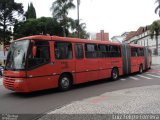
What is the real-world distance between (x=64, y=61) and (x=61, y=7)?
982 inches

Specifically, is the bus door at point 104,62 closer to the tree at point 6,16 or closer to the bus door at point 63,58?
the bus door at point 63,58

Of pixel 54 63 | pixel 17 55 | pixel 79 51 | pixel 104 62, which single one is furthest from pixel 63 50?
pixel 104 62

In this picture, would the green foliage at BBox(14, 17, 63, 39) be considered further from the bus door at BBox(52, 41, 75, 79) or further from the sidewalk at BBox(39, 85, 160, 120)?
the sidewalk at BBox(39, 85, 160, 120)

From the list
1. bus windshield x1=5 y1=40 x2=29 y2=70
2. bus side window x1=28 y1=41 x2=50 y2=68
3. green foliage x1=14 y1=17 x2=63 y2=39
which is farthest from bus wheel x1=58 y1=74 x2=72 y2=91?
green foliage x1=14 y1=17 x2=63 y2=39

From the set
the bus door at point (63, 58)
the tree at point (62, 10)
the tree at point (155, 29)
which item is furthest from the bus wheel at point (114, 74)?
the tree at point (155, 29)

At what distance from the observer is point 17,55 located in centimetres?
1129

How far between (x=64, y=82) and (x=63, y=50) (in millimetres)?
1630

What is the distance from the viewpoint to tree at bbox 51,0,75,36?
35.7 metres

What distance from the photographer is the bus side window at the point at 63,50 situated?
1234 centimetres

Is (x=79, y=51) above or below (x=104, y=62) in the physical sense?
above

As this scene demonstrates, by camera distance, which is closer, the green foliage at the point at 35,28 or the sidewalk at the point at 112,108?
the sidewalk at the point at 112,108

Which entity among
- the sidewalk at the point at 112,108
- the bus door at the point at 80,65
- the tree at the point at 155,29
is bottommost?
the sidewalk at the point at 112,108

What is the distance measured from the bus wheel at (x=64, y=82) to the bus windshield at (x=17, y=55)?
2428 mm

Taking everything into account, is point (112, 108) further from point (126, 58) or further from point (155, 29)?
point (155, 29)
